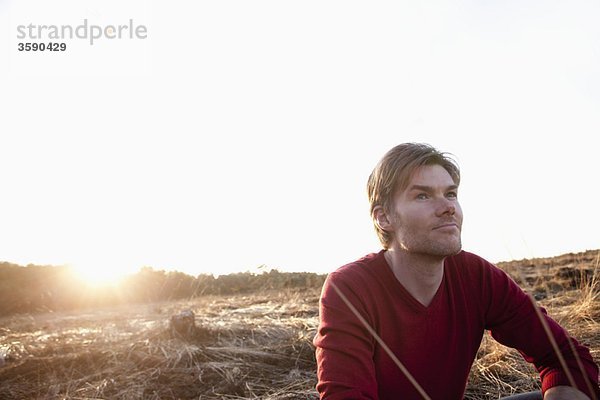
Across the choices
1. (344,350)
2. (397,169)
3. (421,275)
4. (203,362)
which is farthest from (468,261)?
(203,362)

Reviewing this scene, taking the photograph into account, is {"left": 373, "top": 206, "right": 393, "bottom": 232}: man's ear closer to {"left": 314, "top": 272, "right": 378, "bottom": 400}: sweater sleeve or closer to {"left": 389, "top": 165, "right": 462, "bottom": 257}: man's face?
{"left": 389, "top": 165, "right": 462, "bottom": 257}: man's face

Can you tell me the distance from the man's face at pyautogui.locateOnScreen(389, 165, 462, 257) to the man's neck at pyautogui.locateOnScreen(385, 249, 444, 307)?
57 millimetres

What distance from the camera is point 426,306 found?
1928mm

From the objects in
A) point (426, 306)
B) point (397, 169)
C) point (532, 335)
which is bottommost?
point (532, 335)

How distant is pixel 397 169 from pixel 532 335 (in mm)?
1010

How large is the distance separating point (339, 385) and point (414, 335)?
20.8 inches

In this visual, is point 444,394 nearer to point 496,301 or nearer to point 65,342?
point 496,301

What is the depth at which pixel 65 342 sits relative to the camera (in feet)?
14.3

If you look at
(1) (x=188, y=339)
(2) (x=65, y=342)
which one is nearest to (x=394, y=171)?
(1) (x=188, y=339)

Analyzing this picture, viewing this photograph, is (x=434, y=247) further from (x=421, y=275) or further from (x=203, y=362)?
(x=203, y=362)

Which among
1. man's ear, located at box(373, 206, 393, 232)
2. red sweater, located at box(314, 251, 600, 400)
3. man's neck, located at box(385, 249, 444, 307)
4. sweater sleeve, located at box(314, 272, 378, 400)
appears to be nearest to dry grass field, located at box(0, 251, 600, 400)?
red sweater, located at box(314, 251, 600, 400)

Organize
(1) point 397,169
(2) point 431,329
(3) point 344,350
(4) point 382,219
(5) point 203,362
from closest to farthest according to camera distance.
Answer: (3) point 344,350 < (2) point 431,329 < (1) point 397,169 < (4) point 382,219 < (5) point 203,362

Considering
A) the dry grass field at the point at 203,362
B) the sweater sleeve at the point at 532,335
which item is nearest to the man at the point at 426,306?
the sweater sleeve at the point at 532,335

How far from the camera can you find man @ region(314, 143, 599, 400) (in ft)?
5.69
